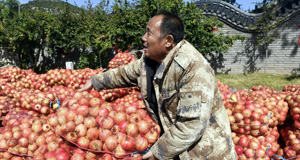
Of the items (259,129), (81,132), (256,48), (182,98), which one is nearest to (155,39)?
(182,98)

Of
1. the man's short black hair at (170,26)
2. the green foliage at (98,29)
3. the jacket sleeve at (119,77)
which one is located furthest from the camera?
the green foliage at (98,29)

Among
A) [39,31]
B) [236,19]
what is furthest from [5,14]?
[236,19]

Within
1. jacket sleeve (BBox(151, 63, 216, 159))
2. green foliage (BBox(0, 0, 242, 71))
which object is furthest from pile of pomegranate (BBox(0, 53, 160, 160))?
green foliage (BBox(0, 0, 242, 71))

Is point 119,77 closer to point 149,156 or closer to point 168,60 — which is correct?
point 168,60

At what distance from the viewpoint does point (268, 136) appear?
98.7 inches

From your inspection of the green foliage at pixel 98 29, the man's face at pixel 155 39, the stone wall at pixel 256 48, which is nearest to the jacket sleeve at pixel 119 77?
the man's face at pixel 155 39

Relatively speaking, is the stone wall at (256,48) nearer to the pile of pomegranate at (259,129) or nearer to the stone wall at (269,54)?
the stone wall at (269,54)

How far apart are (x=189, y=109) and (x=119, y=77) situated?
118 centimetres

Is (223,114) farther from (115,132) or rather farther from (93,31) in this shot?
(93,31)

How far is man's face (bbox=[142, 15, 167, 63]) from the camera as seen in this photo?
152 cm

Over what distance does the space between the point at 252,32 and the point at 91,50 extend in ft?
34.5

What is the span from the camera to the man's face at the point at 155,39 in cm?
152

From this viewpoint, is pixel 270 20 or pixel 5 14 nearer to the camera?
pixel 270 20

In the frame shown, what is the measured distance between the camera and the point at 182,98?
1418 mm
